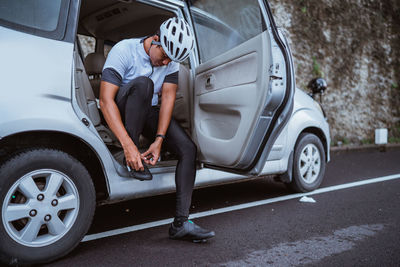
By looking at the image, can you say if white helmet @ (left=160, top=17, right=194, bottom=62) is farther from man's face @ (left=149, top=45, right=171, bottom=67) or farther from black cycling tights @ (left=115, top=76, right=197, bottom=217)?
black cycling tights @ (left=115, top=76, right=197, bottom=217)

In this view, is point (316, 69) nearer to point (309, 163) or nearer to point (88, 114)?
point (309, 163)

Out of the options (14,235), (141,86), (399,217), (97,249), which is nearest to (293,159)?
(399,217)

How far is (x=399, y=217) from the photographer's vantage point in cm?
298

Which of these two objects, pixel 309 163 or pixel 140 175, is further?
pixel 309 163

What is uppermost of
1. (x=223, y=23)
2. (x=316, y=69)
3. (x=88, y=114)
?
(x=316, y=69)

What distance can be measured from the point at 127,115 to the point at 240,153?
2.81ft

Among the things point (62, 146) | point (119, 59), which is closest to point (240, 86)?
point (119, 59)

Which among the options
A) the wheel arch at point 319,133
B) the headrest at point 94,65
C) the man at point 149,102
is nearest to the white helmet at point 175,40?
the man at point 149,102

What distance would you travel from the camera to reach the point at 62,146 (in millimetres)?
2191

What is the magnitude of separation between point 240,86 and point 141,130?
2.64 ft

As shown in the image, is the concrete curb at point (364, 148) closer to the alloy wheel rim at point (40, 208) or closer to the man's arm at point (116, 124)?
the man's arm at point (116, 124)

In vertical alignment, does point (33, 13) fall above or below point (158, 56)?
above

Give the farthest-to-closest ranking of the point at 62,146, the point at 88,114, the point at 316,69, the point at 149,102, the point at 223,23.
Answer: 1. the point at 316,69
2. the point at 223,23
3. the point at 149,102
4. the point at 88,114
5. the point at 62,146

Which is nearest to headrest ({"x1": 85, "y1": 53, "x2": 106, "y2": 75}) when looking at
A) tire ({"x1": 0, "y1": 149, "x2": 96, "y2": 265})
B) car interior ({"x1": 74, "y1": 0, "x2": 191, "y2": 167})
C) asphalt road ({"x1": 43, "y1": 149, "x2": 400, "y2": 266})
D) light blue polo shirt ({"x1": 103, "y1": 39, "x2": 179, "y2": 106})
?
car interior ({"x1": 74, "y1": 0, "x2": 191, "y2": 167})
